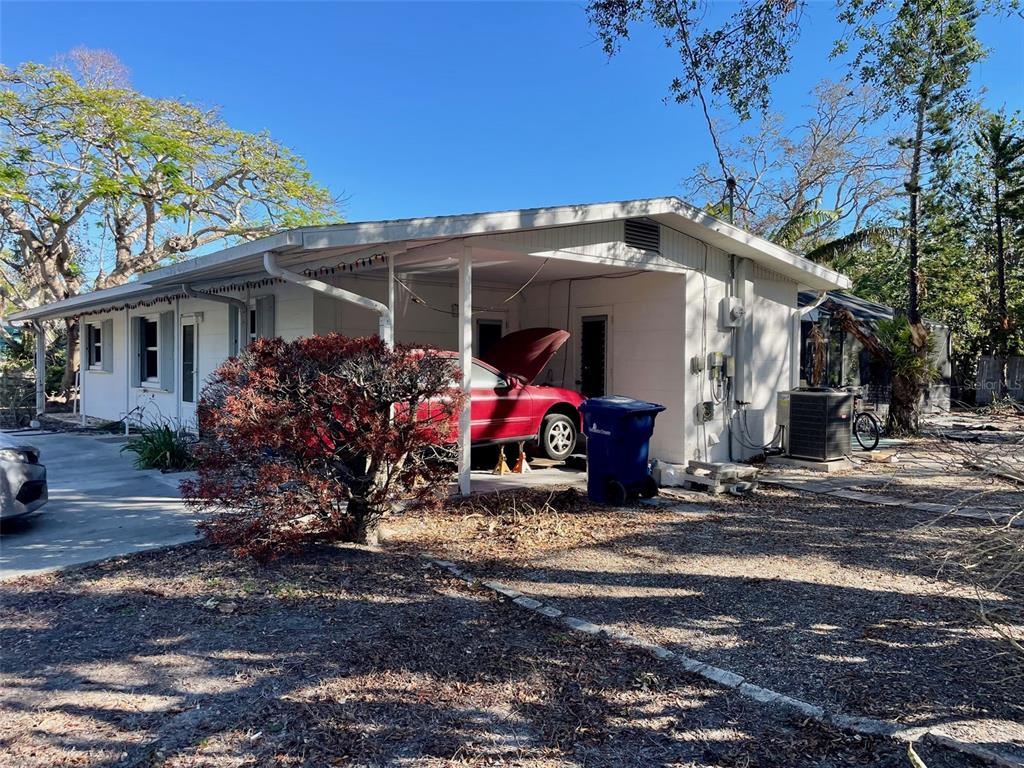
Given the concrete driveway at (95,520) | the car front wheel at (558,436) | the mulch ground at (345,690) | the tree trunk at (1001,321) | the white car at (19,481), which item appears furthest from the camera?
the tree trunk at (1001,321)

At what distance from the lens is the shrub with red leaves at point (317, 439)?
4695 millimetres

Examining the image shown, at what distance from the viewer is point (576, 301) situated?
11062 mm

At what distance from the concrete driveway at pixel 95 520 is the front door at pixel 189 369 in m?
2.30

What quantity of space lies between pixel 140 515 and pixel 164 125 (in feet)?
56.2

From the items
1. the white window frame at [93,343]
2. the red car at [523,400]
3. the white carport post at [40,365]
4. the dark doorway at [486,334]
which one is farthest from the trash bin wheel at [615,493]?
Result: the white carport post at [40,365]

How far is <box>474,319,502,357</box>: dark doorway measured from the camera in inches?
466

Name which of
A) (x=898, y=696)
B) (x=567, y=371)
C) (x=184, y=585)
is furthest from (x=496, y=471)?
(x=898, y=696)

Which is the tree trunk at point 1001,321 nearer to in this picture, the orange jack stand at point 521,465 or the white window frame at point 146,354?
the orange jack stand at point 521,465

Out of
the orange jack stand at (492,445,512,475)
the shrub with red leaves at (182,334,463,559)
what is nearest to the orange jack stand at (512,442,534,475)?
the orange jack stand at (492,445,512,475)

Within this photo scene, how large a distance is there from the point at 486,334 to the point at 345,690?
9.18 m

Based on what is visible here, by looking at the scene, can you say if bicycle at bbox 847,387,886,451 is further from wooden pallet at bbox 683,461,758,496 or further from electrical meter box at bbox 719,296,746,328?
wooden pallet at bbox 683,461,758,496

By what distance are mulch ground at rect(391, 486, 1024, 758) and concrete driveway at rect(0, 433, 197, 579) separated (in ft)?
7.43

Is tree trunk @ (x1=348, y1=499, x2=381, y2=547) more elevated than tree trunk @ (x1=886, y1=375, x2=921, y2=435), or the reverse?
tree trunk @ (x1=886, y1=375, x2=921, y2=435)

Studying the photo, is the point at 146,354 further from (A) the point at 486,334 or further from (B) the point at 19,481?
(B) the point at 19,481
